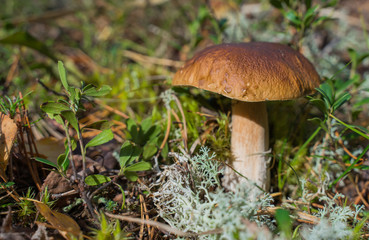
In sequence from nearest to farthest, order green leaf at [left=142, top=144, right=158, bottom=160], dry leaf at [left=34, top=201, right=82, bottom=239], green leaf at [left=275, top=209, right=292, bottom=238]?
green leaf at [left=275, top=209, right=292, bottom=238] → dry leaf at [left=34, top=201, right=82, bottom=239] → green leaf at [left=142, top=144, right=158, bottom=160]

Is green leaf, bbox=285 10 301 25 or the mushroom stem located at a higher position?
green leaf, bbox=285 10 301 25

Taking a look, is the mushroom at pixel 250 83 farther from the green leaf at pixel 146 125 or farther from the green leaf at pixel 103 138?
the green leaf at pixel 103 138

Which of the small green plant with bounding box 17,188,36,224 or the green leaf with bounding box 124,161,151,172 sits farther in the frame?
the green leaf with bounding box 124,161,151,172

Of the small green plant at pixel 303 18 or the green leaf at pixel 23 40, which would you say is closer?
the small green plant at pixel 303 18

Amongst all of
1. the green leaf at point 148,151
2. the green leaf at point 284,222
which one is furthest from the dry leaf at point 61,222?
the green leaf at point 284,222

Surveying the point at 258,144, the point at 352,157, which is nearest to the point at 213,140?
the point at 258,144

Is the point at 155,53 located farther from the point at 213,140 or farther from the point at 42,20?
the point at 213,140

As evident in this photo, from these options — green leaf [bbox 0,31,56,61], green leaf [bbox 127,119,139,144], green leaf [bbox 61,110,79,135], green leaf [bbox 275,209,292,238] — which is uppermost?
green leaf [bbox 0,31,56,61]

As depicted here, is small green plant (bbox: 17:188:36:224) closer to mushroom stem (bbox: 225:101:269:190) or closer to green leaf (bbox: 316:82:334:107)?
mushroom stem (bbox: 225:101:269:190)

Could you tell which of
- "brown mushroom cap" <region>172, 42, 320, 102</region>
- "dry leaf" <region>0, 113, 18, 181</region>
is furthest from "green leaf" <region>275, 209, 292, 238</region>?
"dry leaf" <region>0, 113, 18, 181</region>
